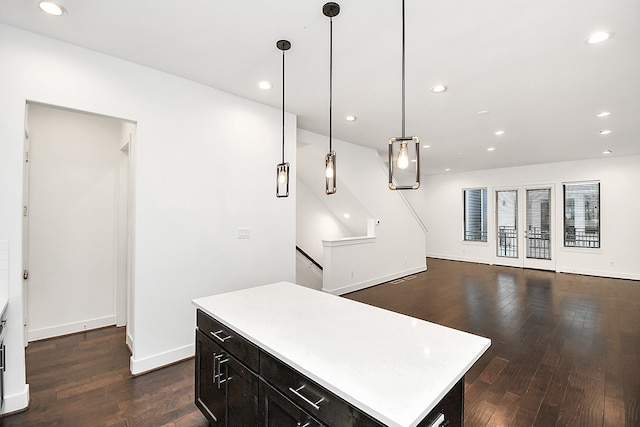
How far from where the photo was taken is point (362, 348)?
53.1 inches

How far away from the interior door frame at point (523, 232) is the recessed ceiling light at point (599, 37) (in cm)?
665

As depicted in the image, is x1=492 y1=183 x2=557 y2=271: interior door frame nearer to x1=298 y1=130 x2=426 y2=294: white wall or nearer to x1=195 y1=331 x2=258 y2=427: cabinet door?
x1=298 y1=130 x2=426 y2=294: white wall

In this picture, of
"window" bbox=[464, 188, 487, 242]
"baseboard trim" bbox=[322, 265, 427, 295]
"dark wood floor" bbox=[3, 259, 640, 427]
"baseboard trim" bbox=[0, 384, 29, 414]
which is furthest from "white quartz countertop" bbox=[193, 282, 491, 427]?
"window" bbox=[464, 188, 487, 242]

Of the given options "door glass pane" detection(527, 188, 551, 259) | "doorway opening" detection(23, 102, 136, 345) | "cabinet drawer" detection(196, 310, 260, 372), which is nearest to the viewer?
"cabinet drawer" detection(196, 310, 260, 372)

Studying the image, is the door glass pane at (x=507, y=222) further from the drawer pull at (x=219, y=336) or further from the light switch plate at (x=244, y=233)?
the drawer pull at (x=219, y=336)

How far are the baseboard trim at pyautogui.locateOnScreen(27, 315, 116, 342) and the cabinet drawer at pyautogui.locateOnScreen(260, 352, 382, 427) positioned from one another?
11.6 feet

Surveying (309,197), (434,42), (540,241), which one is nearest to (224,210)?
(434,42)

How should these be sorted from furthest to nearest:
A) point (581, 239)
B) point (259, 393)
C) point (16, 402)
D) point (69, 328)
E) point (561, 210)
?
point (561, 210)
point (581, 239)
point (69, 328)
point (16, 402)
point (259, 393)

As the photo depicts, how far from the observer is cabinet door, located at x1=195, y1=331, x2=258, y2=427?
1.53 m

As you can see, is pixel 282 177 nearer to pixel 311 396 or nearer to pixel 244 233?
pixel 244 233

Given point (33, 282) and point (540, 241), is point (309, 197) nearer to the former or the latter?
point (33, 282)

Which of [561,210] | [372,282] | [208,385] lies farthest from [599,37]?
[561,210]

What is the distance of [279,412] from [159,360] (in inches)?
82.8

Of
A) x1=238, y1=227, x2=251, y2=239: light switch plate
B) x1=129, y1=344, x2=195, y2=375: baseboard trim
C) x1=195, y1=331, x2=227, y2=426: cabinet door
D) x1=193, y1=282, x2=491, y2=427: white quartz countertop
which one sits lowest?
x1=129, y1=344, x2=195, y2=375: baseboard trim
